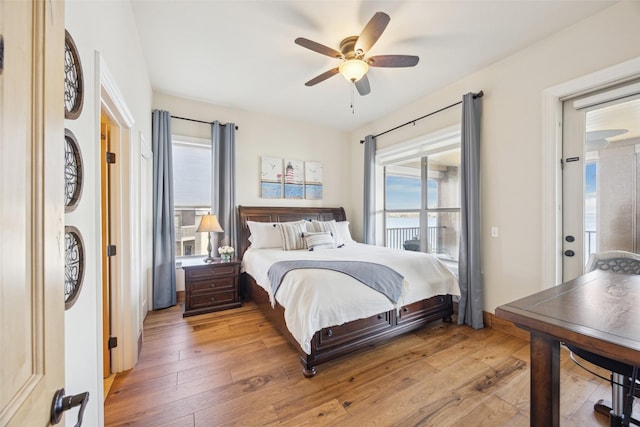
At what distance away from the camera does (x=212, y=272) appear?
11.0 feet

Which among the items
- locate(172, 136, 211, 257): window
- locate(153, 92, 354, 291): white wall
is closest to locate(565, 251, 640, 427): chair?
locate(153, 92, 354, 291): white wall

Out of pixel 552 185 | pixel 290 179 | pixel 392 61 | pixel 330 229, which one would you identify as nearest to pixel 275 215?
pixel 290 179

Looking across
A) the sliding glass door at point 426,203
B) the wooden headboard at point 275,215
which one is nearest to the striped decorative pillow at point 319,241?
the wooden headboard at point 275,215

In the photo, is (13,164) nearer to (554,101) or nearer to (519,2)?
(519,2)

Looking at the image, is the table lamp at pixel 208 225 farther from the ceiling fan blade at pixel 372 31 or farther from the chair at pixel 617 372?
the chair at pixel 617 372

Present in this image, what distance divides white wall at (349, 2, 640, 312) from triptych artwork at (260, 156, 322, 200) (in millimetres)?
2472

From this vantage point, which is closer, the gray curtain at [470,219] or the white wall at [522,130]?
the white wall at [522,130]

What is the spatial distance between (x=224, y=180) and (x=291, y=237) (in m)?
1.35

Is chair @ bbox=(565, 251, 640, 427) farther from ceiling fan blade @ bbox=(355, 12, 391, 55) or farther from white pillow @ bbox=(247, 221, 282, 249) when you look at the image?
white pillow @ bbox=(247, 221, 282, 249)

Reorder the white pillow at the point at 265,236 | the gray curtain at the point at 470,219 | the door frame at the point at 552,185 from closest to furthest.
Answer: the door frame at the point at 552,185 < the gray curtain at the point at 470,219 < the white pillow at the point at 265,236

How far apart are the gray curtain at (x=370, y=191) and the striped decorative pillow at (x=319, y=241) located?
111 centimetres

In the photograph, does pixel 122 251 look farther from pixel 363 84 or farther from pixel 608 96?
pixel 608 96

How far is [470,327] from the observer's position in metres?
2.89

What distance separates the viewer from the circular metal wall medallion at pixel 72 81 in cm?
104
